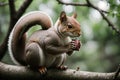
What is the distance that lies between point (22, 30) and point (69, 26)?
0.44 meters

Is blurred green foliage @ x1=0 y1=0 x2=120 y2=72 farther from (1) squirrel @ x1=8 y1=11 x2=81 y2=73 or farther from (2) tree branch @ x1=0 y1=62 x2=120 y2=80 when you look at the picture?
(2) tree branch @ x1=0 y1=62 x2=120 y2=80

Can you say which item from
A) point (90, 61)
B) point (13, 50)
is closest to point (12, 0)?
point (13, 50)

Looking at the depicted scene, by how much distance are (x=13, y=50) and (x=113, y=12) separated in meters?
0.95

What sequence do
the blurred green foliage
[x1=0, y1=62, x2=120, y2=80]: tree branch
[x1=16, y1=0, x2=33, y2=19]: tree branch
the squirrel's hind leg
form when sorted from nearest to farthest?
[x1=0, y1=62, x2=120, y2=80]: tree branch
the squirrel's hind leg
[x1=16, y1=0, x2=33, y2=19]: tree branch
the blurred green foliage

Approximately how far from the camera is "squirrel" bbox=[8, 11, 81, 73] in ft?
12.0

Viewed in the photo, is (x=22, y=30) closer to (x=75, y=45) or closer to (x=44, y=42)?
(x=44, y=42)

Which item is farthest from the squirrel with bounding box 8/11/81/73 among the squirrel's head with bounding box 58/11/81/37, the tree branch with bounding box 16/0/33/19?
the tree branch with bounding box 16/0/33/19

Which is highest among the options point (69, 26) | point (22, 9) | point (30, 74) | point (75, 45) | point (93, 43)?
point (69, 26)

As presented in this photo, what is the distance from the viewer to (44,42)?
3.71 m

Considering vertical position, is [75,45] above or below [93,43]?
above

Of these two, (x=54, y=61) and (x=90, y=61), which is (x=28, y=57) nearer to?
(x=54, y=61)

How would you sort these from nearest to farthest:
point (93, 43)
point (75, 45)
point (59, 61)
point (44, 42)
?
point (75, 45)
point (44, 42)
point (59, 61)
point (93, 43)

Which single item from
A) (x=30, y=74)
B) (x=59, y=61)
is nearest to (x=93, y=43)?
(x=59, y=61)

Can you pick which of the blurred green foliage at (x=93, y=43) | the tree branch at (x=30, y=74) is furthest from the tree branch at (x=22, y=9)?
the blurred green foliage at (x=93, y=43)
